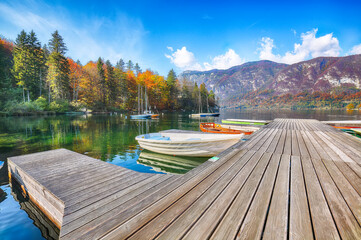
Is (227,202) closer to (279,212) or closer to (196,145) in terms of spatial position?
(279,212)

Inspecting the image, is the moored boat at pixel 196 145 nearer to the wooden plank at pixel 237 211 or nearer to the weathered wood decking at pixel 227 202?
the weathered wood decking at pixel 227 202

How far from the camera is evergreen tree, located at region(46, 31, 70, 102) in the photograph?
40.2 metres

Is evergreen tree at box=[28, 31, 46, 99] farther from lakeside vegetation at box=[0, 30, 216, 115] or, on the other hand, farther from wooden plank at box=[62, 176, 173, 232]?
wooden plank at box=[62, 176, 173, 232]

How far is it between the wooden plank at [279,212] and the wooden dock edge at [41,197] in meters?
3.26

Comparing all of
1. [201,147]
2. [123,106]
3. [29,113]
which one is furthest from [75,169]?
[123,106]

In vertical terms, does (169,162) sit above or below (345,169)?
below

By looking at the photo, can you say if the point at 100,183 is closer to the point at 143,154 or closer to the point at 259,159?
the point at 259,159

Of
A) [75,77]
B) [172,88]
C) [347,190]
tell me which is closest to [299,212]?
[347,190]

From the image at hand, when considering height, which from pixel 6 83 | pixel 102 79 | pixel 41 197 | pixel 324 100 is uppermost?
pixel 102 79

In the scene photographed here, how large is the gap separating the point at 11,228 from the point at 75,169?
160 cm

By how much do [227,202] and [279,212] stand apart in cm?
53

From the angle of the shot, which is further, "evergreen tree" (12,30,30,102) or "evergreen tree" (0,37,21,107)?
"evergreen tree" (12,30,30,102)

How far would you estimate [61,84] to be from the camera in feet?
137

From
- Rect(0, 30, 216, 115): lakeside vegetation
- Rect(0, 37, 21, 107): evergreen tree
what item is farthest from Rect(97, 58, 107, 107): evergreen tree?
Rect(0, 37, 21, 107): evergreen tree
